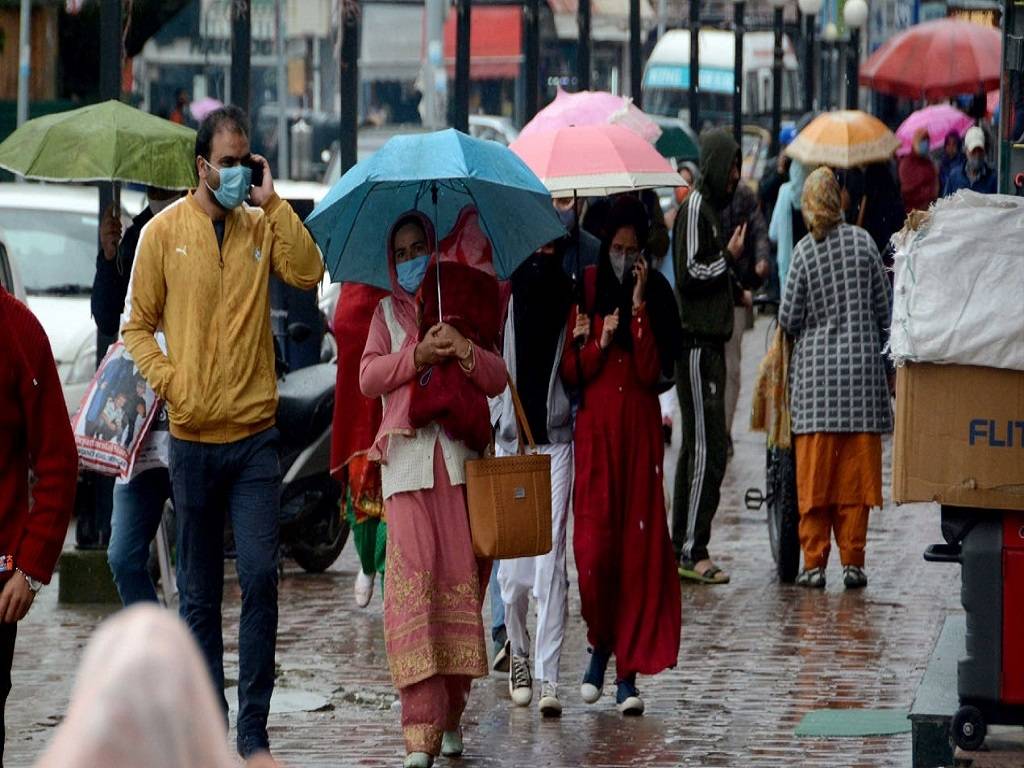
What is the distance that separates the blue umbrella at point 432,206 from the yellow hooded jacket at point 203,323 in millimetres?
463

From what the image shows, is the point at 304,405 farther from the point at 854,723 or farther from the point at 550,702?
the point at 854,723

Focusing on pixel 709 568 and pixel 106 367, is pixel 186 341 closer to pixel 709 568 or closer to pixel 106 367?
pixel 106 367

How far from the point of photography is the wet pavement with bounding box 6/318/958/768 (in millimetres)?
7758

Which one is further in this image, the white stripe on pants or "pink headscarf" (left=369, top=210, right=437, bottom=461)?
the white stripe on pants

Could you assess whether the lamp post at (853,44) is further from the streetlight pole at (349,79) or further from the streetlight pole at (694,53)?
the streetlight pole at (349,79)

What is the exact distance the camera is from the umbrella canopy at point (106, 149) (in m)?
8.78

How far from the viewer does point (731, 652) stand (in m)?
9.68

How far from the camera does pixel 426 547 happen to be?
739 cm

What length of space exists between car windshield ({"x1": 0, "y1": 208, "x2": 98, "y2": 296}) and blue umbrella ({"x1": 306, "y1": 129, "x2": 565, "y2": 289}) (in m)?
7.56

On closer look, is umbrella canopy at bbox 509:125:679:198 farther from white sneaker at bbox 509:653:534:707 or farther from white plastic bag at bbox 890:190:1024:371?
white plastic bag at bbox 890:190:1024:371

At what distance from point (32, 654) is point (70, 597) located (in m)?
1.41

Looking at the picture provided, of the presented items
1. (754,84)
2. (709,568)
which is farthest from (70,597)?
(754,84)

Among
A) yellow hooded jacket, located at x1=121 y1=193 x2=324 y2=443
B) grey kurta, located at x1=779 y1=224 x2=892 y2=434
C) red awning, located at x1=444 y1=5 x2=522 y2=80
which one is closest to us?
yellow hooded jacket, located at x1=121 y1=193 x2=324 y2=443

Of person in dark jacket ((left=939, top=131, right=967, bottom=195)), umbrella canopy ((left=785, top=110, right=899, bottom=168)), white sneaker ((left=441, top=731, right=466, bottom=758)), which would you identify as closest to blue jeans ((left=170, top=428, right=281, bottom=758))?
white sneaker ((left=441, top=731, right=466, bottom=758))
